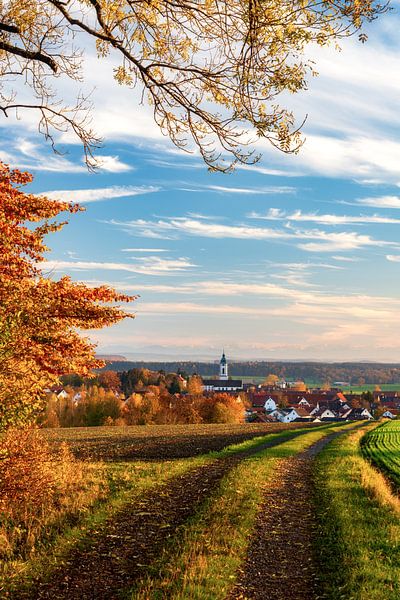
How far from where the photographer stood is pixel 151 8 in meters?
12.2

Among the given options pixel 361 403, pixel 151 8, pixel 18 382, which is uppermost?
pixel 151 8

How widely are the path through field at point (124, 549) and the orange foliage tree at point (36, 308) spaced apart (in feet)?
10.6

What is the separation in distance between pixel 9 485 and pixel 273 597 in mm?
7134

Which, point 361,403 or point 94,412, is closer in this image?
point 94,412

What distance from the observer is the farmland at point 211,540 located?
9453mm

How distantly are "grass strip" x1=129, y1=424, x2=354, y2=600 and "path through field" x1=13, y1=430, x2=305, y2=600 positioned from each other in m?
0.35

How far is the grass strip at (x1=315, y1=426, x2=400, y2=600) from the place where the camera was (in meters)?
9.54

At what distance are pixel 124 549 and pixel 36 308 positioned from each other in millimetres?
5799

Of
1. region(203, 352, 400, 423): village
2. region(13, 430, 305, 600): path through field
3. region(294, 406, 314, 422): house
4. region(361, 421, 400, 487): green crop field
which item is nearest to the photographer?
region(13, 430, 305, 600): path through field

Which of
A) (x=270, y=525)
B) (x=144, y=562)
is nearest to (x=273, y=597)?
(x=144, y=562)

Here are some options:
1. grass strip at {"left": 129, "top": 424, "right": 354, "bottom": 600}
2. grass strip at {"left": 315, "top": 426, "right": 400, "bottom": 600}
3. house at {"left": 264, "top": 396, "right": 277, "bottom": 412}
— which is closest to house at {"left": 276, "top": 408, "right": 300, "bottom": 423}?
house at {"left": 264, "top": 396, "right": 277, "bottom": 412}

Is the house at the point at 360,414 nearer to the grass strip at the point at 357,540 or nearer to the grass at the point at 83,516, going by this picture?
the grass at the point at 83,516

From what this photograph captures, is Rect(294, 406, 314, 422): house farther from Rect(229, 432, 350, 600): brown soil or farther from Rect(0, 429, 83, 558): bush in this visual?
Rect(0, 429, 83, 558): bush

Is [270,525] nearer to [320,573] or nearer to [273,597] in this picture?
[320,573]
